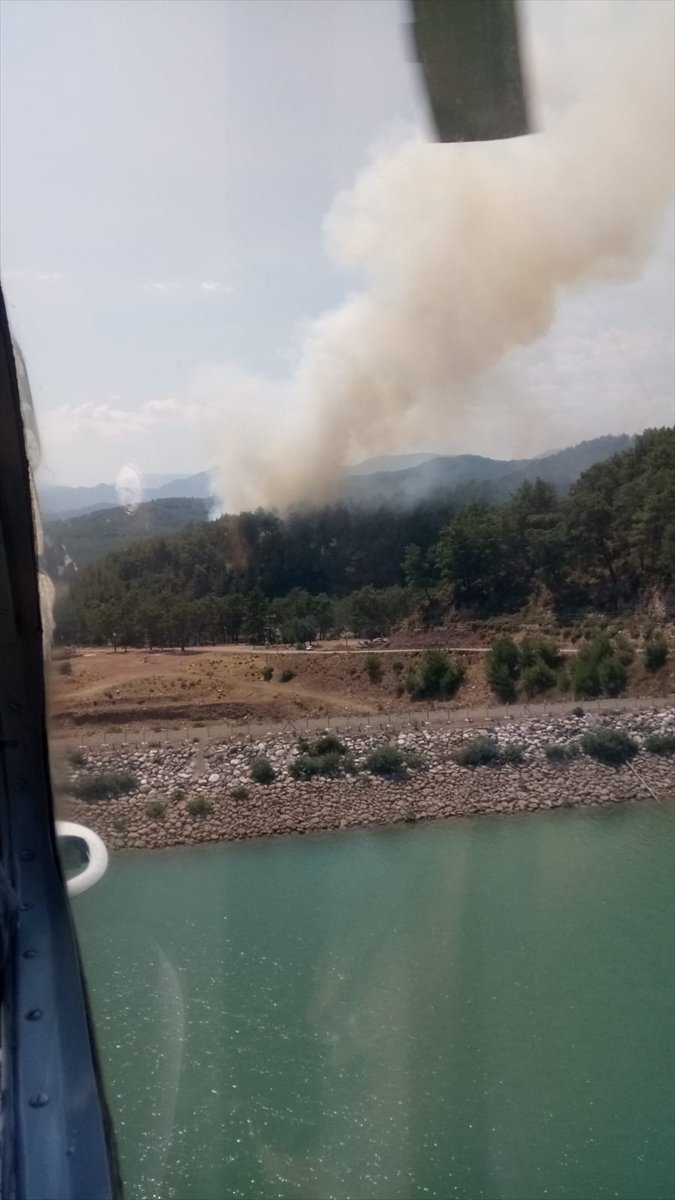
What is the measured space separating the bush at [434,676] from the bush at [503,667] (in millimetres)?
254

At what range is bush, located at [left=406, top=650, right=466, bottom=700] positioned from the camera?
948 centimetres

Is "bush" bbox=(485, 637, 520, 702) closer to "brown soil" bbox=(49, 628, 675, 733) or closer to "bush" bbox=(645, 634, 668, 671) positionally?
"brown soil" bbox=(49, 628, 675, 733)

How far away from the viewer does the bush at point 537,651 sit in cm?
957

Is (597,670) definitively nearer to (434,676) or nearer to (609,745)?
(609,745)

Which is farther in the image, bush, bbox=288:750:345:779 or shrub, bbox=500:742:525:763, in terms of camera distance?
shrub, bbox=500:742:525:763

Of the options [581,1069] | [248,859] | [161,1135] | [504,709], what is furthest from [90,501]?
[504,709]

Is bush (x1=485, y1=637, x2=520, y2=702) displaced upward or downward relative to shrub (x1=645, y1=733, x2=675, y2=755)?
upward

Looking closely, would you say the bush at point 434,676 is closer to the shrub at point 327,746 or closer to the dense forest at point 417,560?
the dense forest at point 417,560

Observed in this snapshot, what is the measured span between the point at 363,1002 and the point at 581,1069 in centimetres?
115

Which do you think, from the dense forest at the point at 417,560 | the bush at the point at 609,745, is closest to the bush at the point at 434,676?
the dense forest at the point at 417,560

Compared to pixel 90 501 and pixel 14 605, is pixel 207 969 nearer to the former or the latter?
pixel 90 501

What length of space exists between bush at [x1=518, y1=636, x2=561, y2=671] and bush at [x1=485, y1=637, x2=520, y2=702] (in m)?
0.06

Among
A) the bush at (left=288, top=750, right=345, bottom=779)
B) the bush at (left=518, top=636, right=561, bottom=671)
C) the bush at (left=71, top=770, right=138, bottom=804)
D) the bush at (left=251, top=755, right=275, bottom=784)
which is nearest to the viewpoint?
the bush at (left=71, top=770, right=138, bottom=804)

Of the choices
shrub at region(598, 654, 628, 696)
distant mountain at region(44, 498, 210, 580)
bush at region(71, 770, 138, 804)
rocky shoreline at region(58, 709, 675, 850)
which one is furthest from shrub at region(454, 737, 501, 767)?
bush at region(71, 770, 138, 804)
